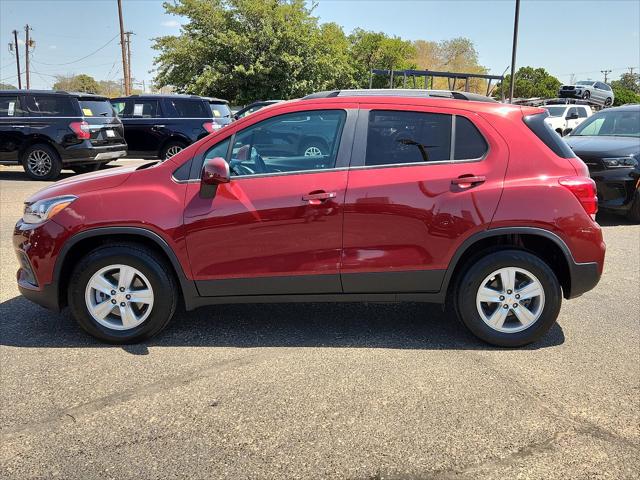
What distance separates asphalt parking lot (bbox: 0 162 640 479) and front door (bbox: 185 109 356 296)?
51 cm

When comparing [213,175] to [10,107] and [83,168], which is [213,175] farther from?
[83,168]

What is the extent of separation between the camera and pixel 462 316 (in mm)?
3877

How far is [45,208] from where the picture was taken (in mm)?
3848

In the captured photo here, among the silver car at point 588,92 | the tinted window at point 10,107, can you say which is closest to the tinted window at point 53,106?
the tinted window at point 10,107

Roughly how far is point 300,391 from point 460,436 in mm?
962

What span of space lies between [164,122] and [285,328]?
1107 cm

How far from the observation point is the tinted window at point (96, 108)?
1212 cm

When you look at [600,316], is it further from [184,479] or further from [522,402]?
[184,479]

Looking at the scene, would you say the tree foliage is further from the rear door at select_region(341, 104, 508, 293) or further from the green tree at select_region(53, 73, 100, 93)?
the green tree at select_region(53, 73, 100, 93)

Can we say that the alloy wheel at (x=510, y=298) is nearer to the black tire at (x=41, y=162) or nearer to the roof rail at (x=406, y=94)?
the roof rail at (x=406, y=94)

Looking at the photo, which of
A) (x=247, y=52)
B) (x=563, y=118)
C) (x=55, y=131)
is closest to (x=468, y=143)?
(x=55, y=131)

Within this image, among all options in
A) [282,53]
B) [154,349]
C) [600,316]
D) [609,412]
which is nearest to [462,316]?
[609,412]

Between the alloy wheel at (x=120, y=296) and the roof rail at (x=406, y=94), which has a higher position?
the roof rail at (x=406, y=94)

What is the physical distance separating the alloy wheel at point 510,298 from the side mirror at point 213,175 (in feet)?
6.34
